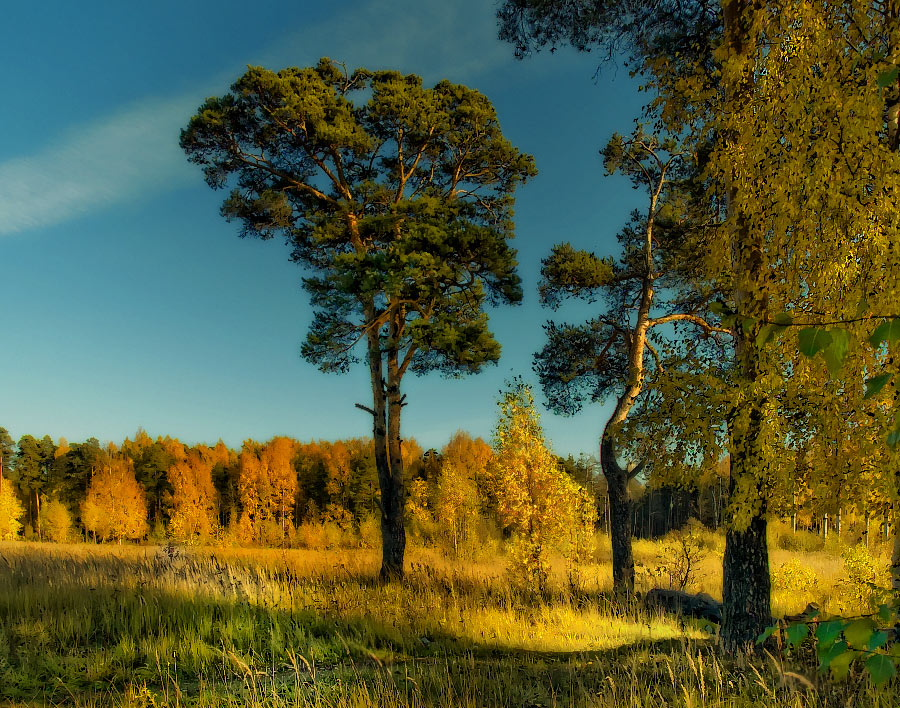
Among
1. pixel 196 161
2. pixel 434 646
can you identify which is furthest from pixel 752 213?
pixel 196 161

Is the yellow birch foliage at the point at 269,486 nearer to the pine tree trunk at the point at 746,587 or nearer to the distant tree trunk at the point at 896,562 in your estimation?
the pine tree trunk at the point at 746,587

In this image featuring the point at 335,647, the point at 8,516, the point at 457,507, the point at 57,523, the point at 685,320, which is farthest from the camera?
the point at 57,523

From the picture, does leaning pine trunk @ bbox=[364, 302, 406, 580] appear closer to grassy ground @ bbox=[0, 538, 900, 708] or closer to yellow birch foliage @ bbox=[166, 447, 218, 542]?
grassy ground @ bbox=[0, 538, 900, 708]

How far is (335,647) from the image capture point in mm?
6988

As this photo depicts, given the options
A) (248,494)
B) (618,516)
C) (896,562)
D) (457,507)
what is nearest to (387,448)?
(618,516)

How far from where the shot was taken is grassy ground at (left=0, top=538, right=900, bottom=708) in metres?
4.35

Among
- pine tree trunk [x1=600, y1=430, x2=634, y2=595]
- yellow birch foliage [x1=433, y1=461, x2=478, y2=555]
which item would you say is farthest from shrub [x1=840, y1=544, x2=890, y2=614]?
yellow birch foliage [x1=433, y1=461, x2=478, y2=555]

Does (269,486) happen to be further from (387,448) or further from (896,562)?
(896,562)

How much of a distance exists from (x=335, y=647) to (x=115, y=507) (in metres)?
39.9

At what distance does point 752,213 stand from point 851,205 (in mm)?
1158

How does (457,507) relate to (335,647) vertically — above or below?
below

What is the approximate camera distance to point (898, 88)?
20.8ft

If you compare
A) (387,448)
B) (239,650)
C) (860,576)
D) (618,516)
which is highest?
(387,448)

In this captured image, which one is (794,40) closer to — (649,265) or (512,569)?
(649,265)
